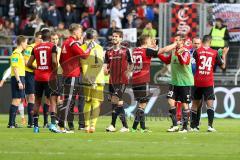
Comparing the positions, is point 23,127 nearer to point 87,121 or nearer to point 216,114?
point 87,121

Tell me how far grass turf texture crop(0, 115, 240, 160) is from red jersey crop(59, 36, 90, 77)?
1411mm

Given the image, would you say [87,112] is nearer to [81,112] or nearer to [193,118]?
[81,112]

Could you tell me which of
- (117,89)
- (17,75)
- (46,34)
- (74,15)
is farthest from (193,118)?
(74,15)

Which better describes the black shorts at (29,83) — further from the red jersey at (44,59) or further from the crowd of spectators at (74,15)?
the crowd of spectators at (74,15)

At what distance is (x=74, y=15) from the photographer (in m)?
35.3

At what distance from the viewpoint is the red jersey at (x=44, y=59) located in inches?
826

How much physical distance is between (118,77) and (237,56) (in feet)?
35.3

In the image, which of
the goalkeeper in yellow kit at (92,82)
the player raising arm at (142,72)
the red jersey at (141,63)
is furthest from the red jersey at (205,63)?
the goalkeeper in yellow kit at (92,82)

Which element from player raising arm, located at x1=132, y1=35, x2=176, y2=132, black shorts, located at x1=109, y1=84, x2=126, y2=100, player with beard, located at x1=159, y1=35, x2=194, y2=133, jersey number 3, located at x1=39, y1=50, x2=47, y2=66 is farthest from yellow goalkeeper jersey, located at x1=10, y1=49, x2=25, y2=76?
player with beard, located at x1=159, y1=35, x2=194, y2=133

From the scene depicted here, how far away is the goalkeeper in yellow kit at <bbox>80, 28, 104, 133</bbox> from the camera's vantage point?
840 inches

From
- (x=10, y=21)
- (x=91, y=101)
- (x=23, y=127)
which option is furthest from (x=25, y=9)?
(x=91, y=101)

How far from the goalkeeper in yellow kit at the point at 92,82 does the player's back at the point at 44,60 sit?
2.70 feet

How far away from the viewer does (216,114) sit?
30125 mm

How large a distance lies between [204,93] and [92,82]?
9.90ft
